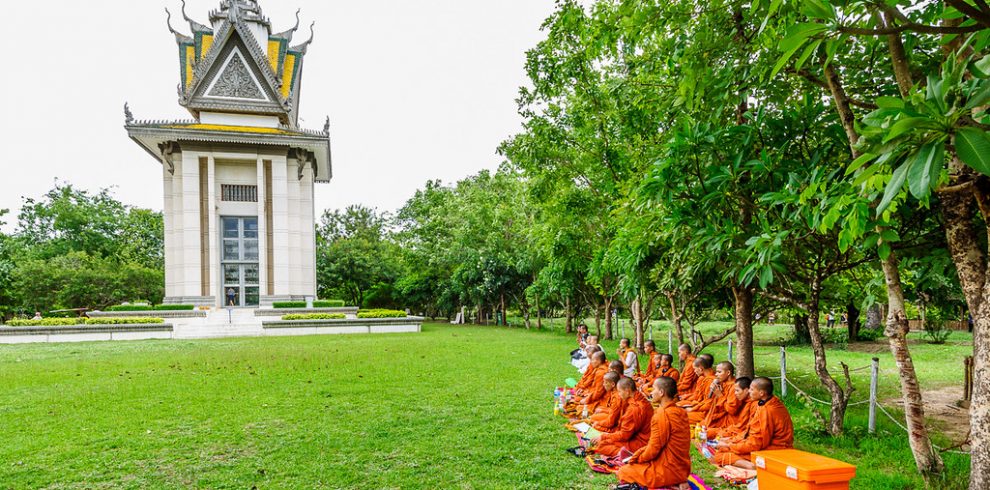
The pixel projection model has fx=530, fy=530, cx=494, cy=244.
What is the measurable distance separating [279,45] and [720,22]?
32.2 meters

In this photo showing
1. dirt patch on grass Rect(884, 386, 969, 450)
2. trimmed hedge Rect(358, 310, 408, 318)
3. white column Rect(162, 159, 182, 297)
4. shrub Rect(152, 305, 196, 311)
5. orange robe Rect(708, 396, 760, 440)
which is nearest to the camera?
orange robe Rect(708, 396, 760, 440)

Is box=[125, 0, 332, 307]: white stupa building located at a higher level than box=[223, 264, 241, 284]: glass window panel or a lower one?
higher

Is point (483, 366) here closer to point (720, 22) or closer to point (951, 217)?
point (720, 22)

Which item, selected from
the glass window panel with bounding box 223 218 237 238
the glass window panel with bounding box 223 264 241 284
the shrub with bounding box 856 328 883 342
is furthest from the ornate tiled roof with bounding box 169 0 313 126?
the shrub with bounding box 856 328 883 342

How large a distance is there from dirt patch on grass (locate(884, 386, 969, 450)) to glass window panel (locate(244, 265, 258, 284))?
28.6 meters

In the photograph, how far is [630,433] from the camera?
18.4ft

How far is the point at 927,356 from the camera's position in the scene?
1491cm

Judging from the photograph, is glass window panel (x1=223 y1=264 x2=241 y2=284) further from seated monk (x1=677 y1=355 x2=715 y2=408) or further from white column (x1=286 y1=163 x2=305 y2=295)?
seated monk (x1=677 y1=355 x2=715 y2=408)

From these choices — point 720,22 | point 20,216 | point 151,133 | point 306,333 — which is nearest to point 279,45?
point 151,133

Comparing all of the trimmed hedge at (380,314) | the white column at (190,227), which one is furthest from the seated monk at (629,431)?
the white column at (190,227)

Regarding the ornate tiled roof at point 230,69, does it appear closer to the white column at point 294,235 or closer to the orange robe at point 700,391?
the white column at point 294,235

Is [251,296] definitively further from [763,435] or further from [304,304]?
[763,435]

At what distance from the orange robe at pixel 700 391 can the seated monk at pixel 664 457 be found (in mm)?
3063

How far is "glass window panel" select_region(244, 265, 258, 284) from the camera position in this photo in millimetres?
29297
